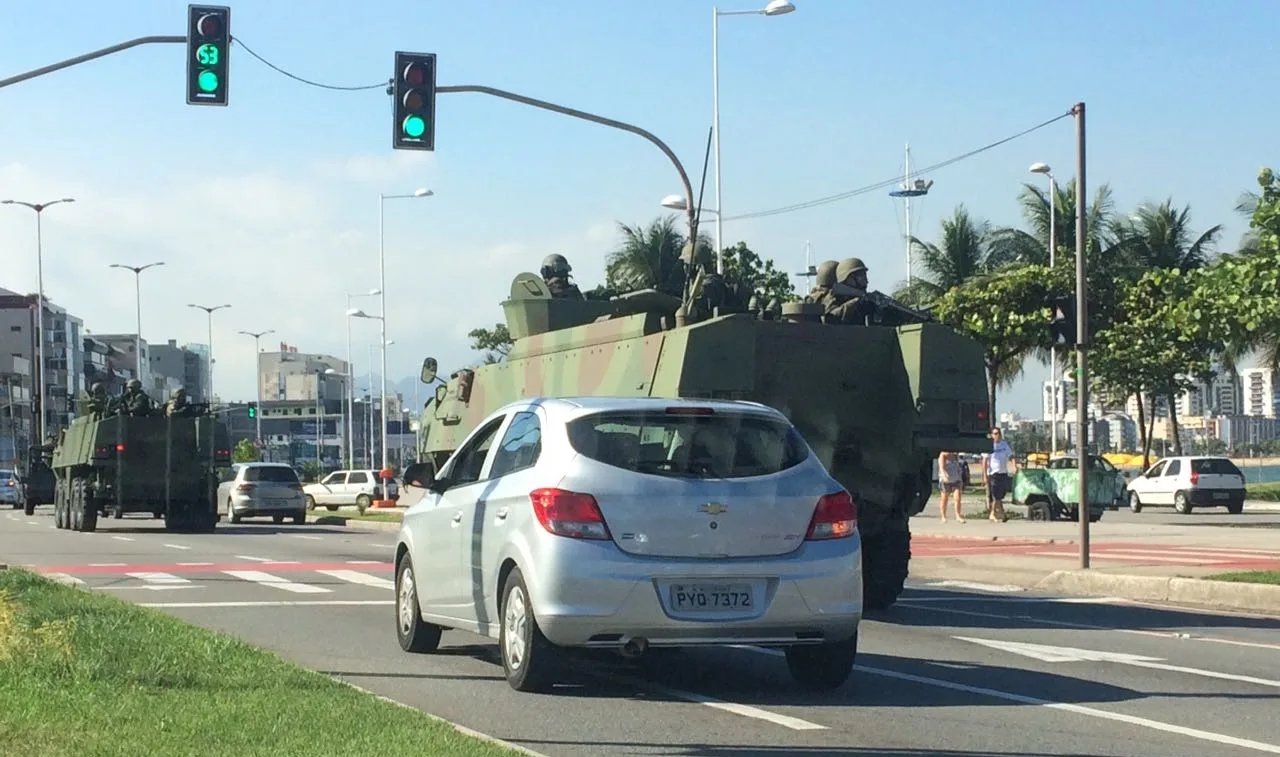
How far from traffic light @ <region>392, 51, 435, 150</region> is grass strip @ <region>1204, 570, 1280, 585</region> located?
382 inches

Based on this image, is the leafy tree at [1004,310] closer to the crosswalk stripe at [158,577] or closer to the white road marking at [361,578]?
the white road marking at [361,578]

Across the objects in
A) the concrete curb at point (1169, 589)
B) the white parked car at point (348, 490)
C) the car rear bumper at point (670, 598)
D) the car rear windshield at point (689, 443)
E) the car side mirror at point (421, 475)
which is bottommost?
the white parked car at point (348, 490)

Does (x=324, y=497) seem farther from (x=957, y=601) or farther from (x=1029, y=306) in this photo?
(x=957, y=601)

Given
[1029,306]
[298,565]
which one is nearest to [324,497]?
[1029,306]

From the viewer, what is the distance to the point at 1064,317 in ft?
60.1

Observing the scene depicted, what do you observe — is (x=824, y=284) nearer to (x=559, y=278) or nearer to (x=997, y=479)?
(x=559, y=278)

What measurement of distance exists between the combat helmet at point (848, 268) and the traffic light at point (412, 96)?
6.51 meters

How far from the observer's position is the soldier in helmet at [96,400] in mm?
36031

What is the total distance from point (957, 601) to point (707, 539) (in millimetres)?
8219

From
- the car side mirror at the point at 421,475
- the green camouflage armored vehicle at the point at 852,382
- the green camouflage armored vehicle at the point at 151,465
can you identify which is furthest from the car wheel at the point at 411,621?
the green camouflage armored vehicle at the point at 151,465

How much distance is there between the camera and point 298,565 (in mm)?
22578

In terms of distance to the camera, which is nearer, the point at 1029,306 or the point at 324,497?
the point at 1029,306

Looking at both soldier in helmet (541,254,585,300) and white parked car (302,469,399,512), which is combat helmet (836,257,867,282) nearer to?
soldier in helmet (541,254,585,300)

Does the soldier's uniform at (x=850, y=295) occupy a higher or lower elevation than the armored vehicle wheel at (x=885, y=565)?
higher
